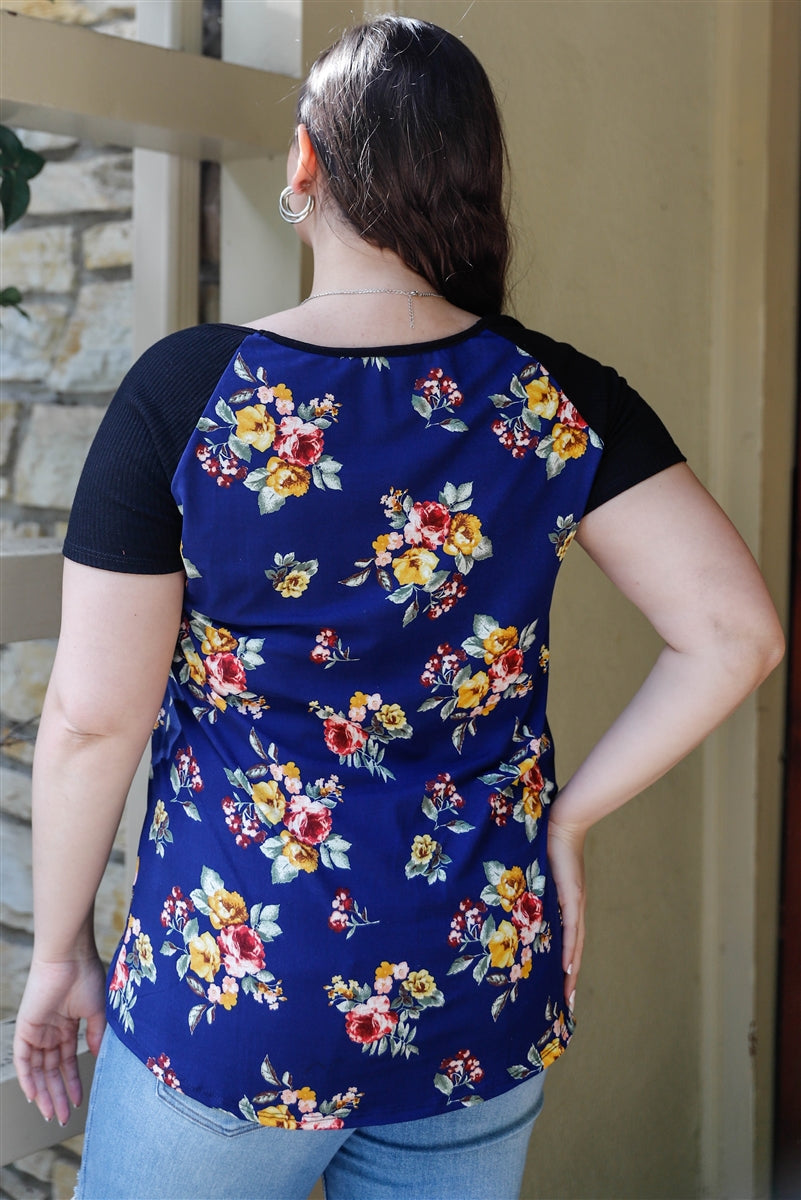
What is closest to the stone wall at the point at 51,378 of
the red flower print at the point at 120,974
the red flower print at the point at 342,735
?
the red flower print at the point at 120,974

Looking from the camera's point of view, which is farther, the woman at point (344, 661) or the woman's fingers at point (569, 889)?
the woman's fingers at point (569, 889)

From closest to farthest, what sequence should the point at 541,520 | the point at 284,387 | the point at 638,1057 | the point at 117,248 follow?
the point at 284,387, the point at 541,520, the point at 117,248, the point at 638,1057

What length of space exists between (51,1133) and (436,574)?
0.98 m

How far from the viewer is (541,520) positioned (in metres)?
1.08

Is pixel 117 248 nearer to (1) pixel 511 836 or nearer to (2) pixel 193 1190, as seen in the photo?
(1) pixel 511 836

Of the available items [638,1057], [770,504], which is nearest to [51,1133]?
[638,1057]

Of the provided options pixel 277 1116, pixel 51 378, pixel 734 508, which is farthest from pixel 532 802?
pixel 734 508

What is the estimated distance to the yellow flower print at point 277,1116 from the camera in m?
1.02

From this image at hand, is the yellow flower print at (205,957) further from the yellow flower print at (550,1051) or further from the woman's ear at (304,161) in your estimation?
the woman's ear at (304,161)

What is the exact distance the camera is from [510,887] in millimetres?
1093

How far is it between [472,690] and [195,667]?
0.80 feet

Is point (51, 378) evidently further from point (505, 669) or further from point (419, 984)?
point (419, 984)

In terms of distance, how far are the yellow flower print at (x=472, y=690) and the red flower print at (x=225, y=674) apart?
19 centimetres

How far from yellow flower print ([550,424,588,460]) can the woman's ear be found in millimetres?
313
